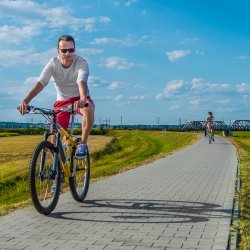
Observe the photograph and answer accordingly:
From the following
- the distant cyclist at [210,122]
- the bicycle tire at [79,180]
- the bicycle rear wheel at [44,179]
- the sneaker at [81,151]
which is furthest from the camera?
the distant cyclist at [210,122]

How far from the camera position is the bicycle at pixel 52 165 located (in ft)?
20.5

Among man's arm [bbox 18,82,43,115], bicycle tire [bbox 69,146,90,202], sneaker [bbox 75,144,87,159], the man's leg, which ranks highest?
man's arm [bbox 18,82,43,115]

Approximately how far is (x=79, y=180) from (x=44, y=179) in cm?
151

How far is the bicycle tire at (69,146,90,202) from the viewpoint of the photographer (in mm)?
7365

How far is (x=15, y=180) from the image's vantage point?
1848 cm

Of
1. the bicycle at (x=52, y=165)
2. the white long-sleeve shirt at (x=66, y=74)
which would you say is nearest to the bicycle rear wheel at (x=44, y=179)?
the bicycle at (x=52, y=165)

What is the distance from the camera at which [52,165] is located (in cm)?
662

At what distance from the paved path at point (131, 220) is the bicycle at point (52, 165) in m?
0.25

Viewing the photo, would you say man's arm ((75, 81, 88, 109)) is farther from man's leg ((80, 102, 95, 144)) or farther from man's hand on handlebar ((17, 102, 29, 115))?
man's hand on handlebar ((17, 102, 29, 115))

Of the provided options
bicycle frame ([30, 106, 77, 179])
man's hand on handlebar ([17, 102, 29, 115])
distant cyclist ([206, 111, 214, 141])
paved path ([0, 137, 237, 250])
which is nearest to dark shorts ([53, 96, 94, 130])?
bicycle frame ([30, 106, 77, 179])

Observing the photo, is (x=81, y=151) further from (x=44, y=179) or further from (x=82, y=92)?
(x=82, y=92)

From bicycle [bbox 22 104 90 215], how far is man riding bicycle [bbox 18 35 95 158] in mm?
192

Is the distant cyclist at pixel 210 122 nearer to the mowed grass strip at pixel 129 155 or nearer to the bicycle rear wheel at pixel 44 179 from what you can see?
the mowed grass strip at pixel 129 155

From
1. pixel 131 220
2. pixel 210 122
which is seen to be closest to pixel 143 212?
pixel 131 220
